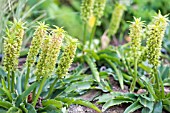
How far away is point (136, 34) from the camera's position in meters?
2.53

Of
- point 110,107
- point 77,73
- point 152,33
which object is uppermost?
point 152,33

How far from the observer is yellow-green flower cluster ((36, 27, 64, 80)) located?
87.4 inches

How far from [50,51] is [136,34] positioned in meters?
0.61

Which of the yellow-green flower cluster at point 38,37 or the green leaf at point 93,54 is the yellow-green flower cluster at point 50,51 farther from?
the green leaf at point 93,54

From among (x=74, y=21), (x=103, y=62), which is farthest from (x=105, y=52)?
(x=74, y=21)

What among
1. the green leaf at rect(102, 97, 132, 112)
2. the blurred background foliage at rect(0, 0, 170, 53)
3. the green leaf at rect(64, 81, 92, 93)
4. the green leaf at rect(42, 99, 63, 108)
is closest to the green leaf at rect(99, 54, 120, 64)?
the green leaf at rect(64, 81, 92, 93)

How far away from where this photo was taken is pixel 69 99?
2.46m

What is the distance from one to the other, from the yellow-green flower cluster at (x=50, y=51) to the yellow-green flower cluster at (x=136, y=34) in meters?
0.52

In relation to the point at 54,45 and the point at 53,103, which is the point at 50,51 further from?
the point at 53,103

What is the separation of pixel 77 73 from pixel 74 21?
169 cm

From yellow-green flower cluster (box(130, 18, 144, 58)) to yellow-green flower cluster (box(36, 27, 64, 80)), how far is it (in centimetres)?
52

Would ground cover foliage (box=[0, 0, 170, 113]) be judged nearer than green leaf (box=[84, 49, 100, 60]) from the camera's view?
Yes

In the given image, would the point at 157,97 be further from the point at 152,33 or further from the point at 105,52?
the point at 105,52

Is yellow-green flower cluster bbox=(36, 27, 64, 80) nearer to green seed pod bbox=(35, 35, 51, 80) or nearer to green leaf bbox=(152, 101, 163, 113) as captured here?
green seed pod bbox=(35, 35, 51, 80)
